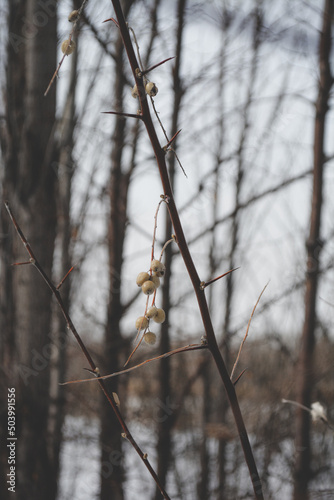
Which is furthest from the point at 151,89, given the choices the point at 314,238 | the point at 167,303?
the point at 167,303

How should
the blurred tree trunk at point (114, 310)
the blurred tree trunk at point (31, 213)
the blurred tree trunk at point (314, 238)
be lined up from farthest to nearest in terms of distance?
the blurred tree trunk at point (114, 310) → the blurred tree trunk at point (314, 238) → the blurred tree trunk at point (31, 213)

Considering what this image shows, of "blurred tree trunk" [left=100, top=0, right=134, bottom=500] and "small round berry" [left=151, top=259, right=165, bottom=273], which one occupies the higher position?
"blurred tree trunk" [left=100, top=0, right=134, bottom=500]

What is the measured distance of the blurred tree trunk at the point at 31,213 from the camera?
1577 mm

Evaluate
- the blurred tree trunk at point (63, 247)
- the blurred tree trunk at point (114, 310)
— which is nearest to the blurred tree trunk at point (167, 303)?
the blurred tree trunk at point (114, 310)

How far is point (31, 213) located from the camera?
159 centimetres

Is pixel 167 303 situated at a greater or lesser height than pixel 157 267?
greater

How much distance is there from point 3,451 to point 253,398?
2.49m

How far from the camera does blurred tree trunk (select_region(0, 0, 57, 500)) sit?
5.17 feet

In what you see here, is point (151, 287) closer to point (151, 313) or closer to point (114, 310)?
point (151, 313)

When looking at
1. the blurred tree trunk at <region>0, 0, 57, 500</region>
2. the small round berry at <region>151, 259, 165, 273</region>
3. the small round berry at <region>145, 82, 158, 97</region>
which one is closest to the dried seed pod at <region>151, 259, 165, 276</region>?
the small round berry at <region>151, 259, 165, 273</region>

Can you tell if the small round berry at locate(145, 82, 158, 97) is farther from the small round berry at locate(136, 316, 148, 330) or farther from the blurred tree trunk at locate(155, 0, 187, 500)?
the blurred tree trunk at locate(155, 0, 187, 500)

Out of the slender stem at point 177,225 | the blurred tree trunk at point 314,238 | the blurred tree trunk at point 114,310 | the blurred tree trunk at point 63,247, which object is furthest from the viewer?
the blurred tree trunk at point 63,247

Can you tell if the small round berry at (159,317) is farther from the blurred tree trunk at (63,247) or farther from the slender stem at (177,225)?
the blurred tree trunk at (63,247)

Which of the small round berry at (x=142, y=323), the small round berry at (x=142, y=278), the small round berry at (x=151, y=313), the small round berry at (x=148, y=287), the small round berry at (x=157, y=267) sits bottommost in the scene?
the small round berry at (x=142, y=323)
